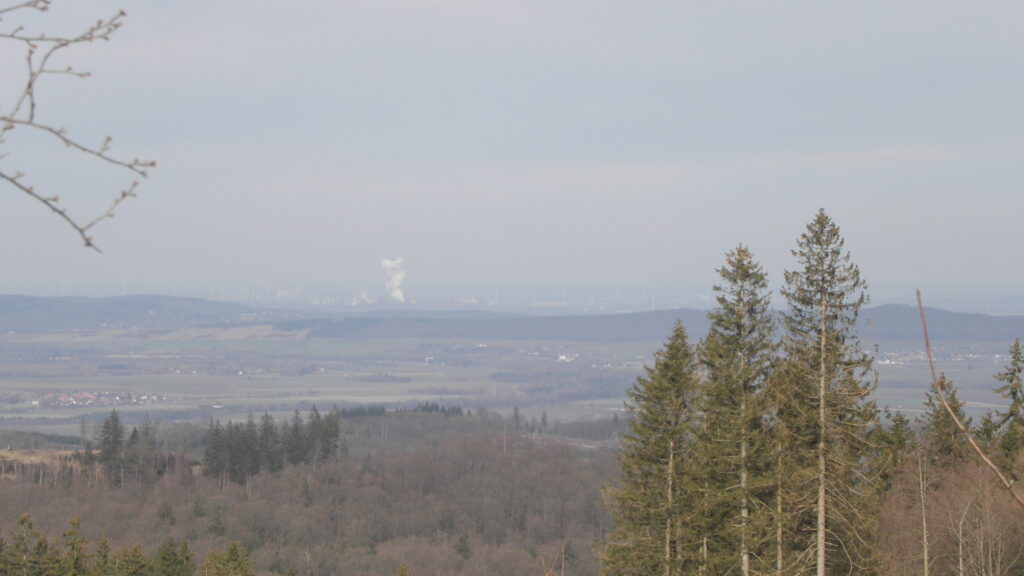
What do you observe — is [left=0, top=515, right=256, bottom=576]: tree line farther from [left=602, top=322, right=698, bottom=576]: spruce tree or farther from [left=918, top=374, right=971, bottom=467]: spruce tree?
[left=918, top=374, right=971, bottom=467]: spruce tree

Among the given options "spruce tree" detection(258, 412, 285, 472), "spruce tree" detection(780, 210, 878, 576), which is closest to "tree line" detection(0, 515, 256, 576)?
"spruce tree" detection(780, 210, 878, 576)

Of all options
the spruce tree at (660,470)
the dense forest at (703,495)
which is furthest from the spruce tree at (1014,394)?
the spruce tree at (660,470)

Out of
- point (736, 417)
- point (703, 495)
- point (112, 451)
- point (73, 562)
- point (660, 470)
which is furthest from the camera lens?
point (112, 451)

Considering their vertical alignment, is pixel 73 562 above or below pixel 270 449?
above

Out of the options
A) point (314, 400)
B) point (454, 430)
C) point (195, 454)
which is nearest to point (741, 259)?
point (195, 454)

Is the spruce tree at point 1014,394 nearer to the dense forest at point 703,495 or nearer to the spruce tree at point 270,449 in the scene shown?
the dense forest at point 703,495

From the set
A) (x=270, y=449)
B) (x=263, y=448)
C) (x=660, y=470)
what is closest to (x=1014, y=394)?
(x=660, y=470)

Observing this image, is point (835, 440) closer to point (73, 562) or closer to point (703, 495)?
point (703, 495)
